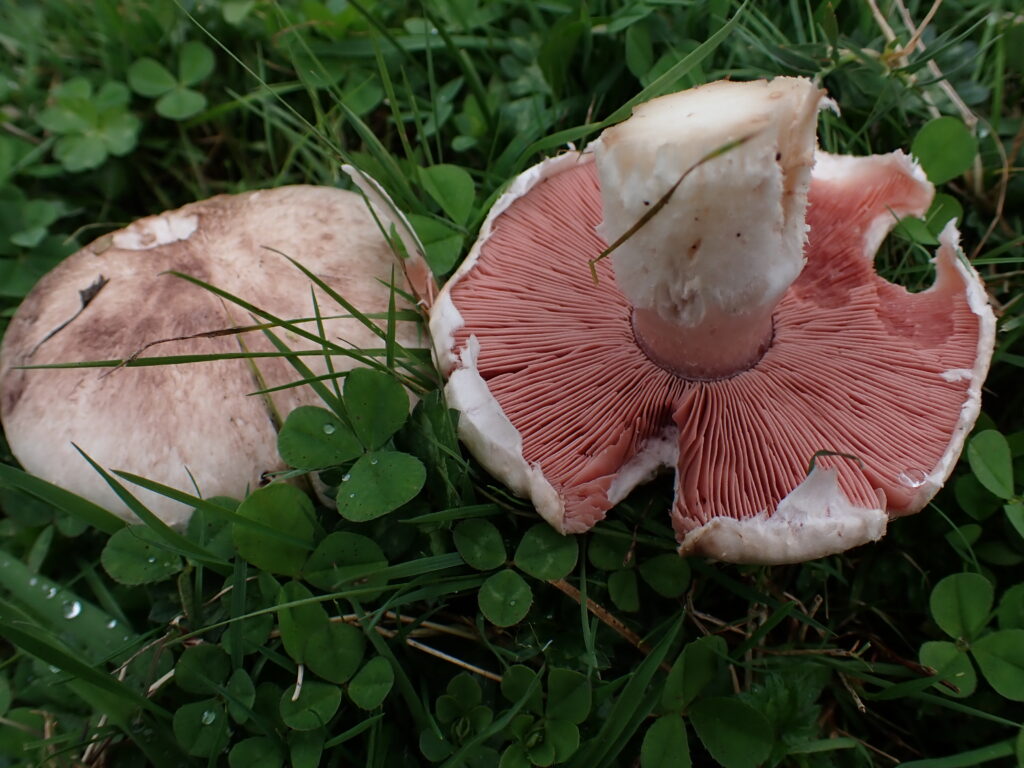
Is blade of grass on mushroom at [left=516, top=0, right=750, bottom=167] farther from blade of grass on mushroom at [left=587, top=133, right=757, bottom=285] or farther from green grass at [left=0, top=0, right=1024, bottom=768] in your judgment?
blade of grass on mushroom at [left=587, top=133, right=757, bottom=285]

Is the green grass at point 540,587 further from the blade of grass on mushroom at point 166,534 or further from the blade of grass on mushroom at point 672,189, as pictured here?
the blade of grass on mushroom at point 672,189

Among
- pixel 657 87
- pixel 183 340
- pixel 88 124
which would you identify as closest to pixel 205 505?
pixel 183 340

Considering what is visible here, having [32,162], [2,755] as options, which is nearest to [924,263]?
[2,755]

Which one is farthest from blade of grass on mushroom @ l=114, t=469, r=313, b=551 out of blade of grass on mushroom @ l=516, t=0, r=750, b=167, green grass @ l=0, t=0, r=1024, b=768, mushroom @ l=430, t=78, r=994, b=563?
blade of grass on mushroom @ l=516, t=0, r=750, b=167

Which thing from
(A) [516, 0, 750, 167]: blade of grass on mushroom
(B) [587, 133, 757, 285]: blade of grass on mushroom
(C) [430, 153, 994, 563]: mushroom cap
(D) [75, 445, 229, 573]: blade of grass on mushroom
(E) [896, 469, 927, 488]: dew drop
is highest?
(B) [587, 133, 757, 285]: blade of grass on mushroom

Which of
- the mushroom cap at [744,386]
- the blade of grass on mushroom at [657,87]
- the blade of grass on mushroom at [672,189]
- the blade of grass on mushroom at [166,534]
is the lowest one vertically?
the mushroom cap at [744,386]

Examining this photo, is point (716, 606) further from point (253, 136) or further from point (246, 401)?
point (253, 136)

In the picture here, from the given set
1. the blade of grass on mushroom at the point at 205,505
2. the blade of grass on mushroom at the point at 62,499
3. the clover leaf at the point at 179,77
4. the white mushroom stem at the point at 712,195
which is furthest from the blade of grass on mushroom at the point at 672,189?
the clover leaf at the point at 179,77
